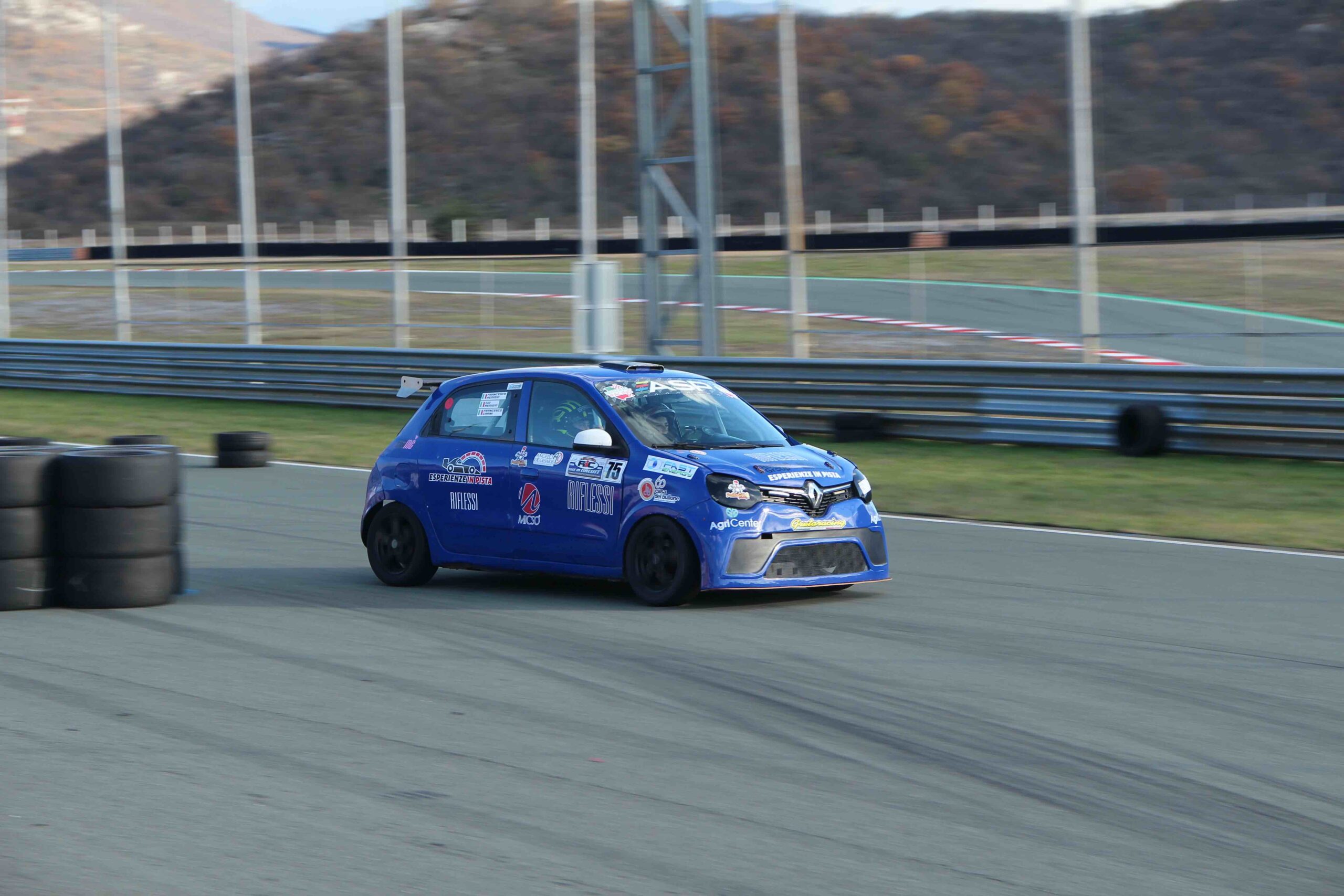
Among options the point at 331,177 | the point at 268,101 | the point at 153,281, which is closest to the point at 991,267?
the point at 331,177

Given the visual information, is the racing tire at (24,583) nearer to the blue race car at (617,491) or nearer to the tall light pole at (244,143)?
the blue race car at (617,491)

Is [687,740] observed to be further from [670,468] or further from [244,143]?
[244,143]

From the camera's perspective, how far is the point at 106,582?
9688 mm

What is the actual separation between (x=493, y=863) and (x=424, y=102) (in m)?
33.8

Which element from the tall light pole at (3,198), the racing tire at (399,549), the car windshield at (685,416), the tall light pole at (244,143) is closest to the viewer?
the car windshield at (685,416)

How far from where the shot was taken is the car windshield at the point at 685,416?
10.0m

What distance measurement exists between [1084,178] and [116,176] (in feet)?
77.8

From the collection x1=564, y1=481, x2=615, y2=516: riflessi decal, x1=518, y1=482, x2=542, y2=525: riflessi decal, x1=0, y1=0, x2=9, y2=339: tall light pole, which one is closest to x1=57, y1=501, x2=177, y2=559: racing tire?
x1=518, y1=482, x2=542, y2=525: riflessi decal

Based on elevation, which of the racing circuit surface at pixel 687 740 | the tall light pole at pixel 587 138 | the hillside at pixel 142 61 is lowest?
the racing circuit surface at pixel 687 740

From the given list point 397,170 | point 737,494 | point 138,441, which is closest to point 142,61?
point 397,170

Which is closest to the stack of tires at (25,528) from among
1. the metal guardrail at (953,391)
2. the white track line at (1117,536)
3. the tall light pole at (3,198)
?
the white track line at (1117,536)

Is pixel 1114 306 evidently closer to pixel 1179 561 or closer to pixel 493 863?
pixel 1179 561

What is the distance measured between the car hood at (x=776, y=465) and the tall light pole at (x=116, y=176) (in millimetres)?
25498

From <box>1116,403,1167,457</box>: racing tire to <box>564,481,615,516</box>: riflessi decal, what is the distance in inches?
362
